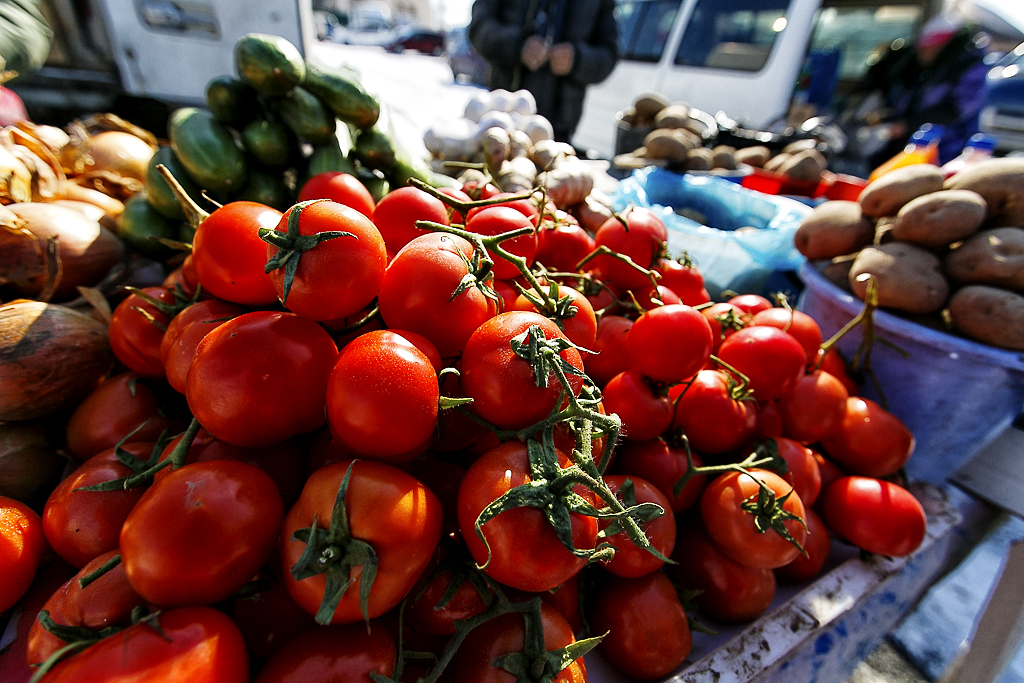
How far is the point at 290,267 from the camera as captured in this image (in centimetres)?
61

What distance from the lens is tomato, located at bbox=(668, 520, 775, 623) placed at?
958mm

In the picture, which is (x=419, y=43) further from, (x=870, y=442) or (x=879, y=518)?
(x=879, y=518)

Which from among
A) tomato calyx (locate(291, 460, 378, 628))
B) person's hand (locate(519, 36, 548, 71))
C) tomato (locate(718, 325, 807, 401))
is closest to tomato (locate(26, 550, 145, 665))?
tomato calyx (locate(291, 460, 378, 628))

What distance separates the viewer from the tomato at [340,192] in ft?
3.25

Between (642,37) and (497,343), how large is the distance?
7.51m

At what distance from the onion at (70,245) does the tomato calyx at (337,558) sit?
4.07 feet

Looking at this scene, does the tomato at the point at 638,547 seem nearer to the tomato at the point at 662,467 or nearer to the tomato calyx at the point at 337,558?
the tomato at the point at 662,467

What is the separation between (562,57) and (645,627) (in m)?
3.98

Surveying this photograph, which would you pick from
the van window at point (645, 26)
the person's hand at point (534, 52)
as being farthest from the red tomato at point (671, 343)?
the van window at point (645, 26)

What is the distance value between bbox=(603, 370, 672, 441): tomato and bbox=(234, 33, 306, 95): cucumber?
4.47 ft

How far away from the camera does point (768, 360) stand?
107 centimetres

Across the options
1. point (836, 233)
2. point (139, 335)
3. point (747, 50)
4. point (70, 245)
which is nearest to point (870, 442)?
point (836, 233)

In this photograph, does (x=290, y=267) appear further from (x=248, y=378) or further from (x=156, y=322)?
(x=156, y=322)

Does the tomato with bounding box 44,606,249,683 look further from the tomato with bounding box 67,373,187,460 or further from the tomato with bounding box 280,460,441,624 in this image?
the tomato with bounding box 67,373,187,460
